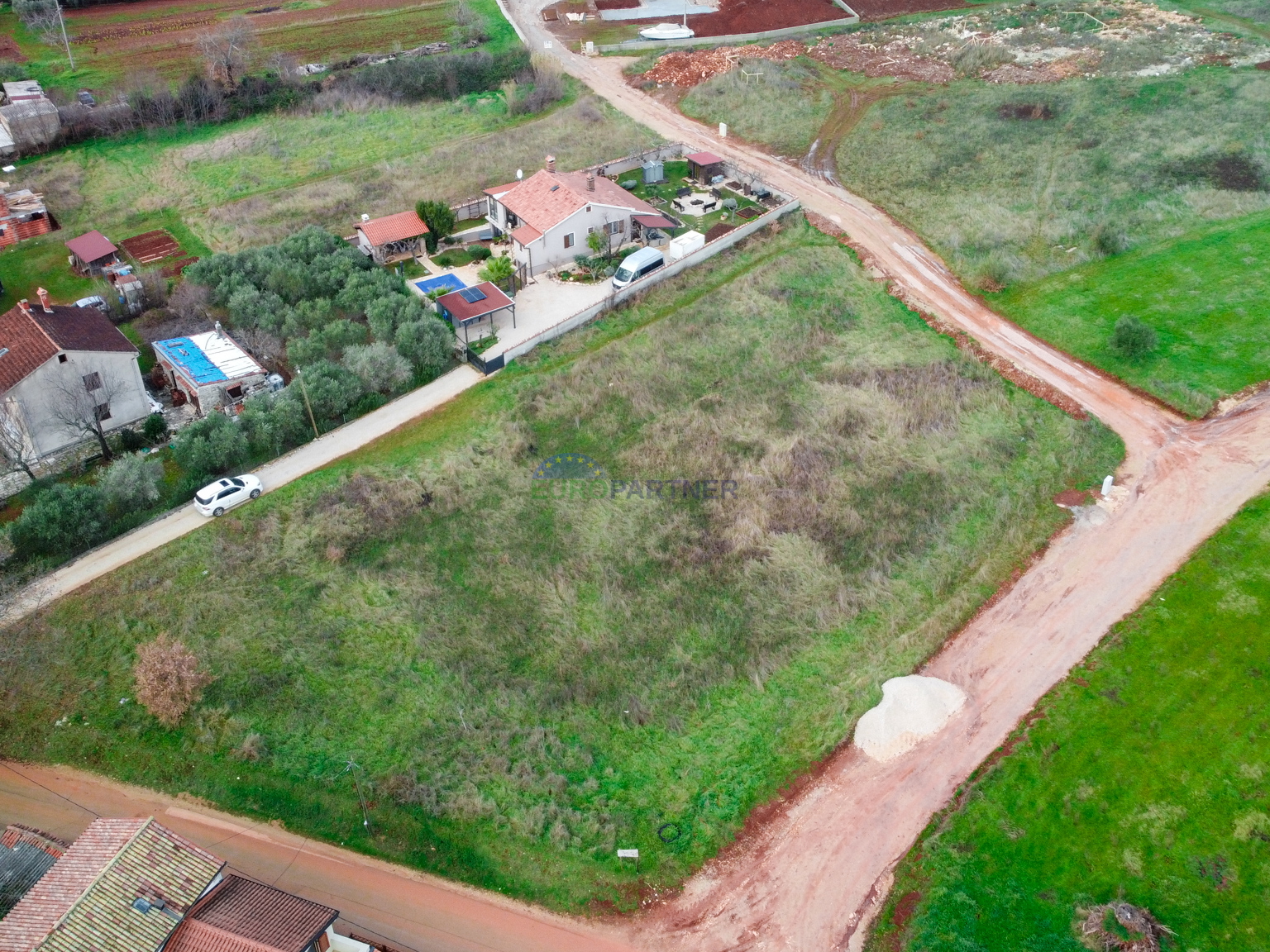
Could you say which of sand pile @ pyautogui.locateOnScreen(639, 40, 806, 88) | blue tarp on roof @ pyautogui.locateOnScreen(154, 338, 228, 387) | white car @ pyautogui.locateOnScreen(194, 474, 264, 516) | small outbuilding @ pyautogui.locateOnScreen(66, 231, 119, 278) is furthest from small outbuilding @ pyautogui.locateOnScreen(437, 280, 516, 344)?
sand pile @ pyautogui.locateOnScreen(639, 40, 806, 88)

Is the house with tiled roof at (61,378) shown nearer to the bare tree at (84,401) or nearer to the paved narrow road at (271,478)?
the bare tree at (84,401)

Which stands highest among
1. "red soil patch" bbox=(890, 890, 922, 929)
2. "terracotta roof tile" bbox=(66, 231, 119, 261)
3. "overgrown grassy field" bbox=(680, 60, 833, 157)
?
"overgrown grassy field" bbox=(680, 60, 833, 157)

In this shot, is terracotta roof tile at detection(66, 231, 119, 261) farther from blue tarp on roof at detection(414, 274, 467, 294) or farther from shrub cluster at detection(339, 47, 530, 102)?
shrub cluster at detection(339, 47, 530, 102)

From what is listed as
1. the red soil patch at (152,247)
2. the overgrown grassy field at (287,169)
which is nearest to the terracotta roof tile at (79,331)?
the overgrown grassy field at (287,169)

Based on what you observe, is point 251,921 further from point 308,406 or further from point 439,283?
point 439,283

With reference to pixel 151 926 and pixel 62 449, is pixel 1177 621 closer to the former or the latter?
pixel 151 926

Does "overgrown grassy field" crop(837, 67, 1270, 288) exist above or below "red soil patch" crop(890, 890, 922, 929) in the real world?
above

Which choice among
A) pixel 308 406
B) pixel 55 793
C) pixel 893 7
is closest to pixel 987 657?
pixel 308 406

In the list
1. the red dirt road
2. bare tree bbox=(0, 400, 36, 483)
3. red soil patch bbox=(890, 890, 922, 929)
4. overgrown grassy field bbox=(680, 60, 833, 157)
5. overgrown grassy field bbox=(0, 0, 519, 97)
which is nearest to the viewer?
red soil patch bbox=(890, 890, 922, 929)
